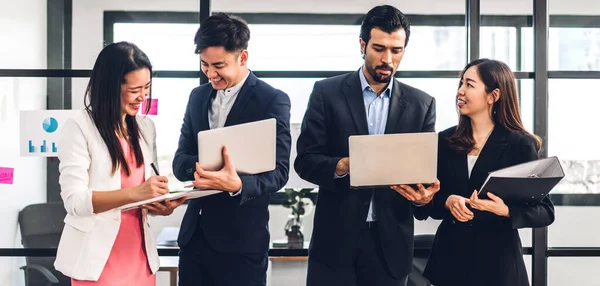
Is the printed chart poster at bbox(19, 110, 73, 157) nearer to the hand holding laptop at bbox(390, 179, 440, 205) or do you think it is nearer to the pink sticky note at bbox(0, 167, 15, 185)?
the pink sticky note at bbox(0, 167, 15, 185)

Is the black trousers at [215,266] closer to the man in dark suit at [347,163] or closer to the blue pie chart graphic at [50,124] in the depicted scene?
the man in dark suit at [347,163]

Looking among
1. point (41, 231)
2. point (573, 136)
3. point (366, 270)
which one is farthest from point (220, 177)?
point (573, 136)

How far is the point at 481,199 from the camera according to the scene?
2158 mm

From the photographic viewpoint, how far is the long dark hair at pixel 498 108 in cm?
229

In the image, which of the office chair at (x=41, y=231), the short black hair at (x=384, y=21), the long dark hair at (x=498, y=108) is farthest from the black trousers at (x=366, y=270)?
the office chair at (x=41, y=231)

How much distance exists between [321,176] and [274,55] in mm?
1106

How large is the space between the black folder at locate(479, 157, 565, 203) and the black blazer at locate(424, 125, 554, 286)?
0.07m

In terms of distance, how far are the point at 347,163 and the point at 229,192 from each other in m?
0.44

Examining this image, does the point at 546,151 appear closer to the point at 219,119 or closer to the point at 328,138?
the point at 328,138

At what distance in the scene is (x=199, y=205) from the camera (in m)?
2.21

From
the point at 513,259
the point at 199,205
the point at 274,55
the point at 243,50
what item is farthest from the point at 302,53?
the point at 513,259

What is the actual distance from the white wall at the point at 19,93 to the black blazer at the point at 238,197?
4.01ft

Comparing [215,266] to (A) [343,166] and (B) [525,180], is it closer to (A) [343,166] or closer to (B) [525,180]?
(A) [343,166]

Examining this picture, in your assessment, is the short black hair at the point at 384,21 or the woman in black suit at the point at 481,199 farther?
the short black hair at the point at 384,21
